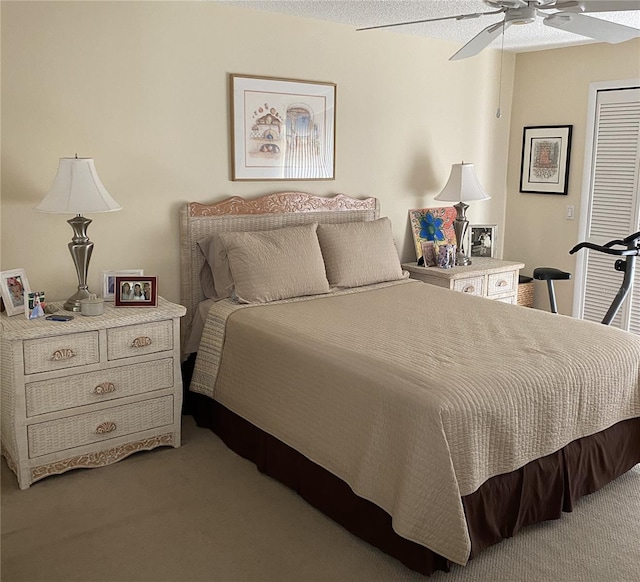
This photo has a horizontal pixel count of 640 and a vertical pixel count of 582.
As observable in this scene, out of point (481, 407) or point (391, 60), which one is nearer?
point (481, 407)

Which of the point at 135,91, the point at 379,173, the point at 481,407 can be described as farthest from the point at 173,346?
the point at 379,173

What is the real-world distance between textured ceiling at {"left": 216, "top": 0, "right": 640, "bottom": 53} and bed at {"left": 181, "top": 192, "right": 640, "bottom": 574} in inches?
45.6

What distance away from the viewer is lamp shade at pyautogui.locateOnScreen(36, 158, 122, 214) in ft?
9.80

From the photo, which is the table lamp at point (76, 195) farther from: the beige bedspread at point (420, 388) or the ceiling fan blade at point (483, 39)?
the ceiling fan blade at point (483, 39)

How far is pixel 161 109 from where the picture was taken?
360 centimetres

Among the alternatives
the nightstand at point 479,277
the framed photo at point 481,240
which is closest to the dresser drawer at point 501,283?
the nightstand at point 479,277

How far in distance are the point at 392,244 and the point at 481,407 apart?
6.92 feet

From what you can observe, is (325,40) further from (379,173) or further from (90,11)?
(90,11)

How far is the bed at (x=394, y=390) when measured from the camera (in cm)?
229

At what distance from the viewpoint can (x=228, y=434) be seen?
11.1 ft

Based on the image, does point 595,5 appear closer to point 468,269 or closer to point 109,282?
point 468,269

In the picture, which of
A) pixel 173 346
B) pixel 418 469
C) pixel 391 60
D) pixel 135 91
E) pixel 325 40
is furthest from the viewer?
pixel 391 60

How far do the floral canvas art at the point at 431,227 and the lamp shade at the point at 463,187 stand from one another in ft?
0.69

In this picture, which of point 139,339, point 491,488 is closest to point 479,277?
point 491,488
